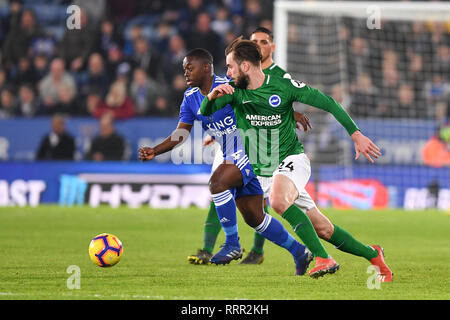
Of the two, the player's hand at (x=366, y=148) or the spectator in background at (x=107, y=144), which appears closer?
the player's hand at (x=366, y=148)

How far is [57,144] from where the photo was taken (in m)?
17.0

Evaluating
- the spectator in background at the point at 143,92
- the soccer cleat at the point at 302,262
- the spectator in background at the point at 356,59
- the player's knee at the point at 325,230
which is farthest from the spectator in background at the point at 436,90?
the player's knee at the point at 325,230

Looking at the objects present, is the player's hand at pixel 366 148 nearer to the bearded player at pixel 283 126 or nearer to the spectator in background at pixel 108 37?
the bearded player at pixel 283 126

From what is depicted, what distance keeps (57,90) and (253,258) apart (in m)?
11.9

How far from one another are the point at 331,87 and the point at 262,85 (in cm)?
1200

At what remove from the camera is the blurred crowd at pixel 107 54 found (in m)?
19.2

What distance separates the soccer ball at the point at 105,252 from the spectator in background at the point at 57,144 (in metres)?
9.58

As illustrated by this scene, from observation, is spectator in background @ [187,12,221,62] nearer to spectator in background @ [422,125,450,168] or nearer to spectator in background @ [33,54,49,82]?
spectator in background @ [33,54,49,82]

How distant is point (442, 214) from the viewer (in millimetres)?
15617

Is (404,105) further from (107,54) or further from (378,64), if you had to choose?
(107,54)

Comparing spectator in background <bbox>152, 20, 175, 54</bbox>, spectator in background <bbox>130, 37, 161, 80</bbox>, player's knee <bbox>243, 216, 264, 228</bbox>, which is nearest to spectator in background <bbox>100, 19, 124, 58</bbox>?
spectator in background <bbox>130, 37, 161, 80</bbox>

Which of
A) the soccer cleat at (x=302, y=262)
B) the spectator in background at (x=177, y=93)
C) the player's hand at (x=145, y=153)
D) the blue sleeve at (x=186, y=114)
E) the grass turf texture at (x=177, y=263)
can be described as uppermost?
the spectator in background at (x=177, y=93)
